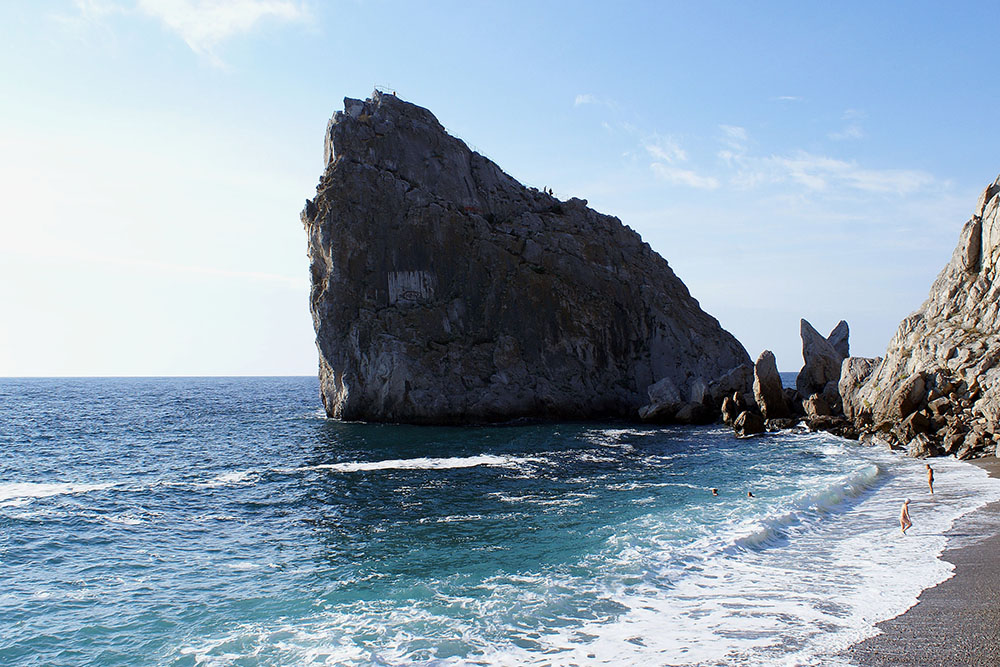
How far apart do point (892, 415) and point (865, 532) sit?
24.8 meters

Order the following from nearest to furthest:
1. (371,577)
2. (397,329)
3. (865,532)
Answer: (371,577), (865,532), (397,329)

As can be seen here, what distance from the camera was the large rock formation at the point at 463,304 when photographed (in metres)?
58.4

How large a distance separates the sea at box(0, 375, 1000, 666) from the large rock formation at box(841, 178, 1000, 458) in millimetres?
3079

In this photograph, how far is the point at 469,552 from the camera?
20672 mm

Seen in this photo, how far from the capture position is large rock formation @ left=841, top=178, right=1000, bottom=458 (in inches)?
1508

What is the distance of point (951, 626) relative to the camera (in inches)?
546

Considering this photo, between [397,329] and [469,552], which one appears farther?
[397,329]

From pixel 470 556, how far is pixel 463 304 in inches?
1706

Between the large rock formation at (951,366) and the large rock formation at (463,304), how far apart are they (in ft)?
52.9

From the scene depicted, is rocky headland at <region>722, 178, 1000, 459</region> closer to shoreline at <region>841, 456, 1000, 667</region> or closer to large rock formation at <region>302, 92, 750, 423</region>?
large rock formation at <region>302, 92, 750, 423</region>

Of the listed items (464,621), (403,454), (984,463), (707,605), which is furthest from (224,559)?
(984,463)

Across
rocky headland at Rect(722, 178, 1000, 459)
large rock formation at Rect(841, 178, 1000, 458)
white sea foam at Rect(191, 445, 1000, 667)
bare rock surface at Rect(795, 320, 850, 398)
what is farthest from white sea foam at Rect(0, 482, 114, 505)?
bare rock surface at Rect(795, 320, 850, 398)

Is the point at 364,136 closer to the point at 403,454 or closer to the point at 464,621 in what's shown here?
the point at 403,454

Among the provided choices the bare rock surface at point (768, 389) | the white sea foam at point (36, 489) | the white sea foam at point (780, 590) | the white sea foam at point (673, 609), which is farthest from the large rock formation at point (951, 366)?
the white sea foam at point (36, 489)
